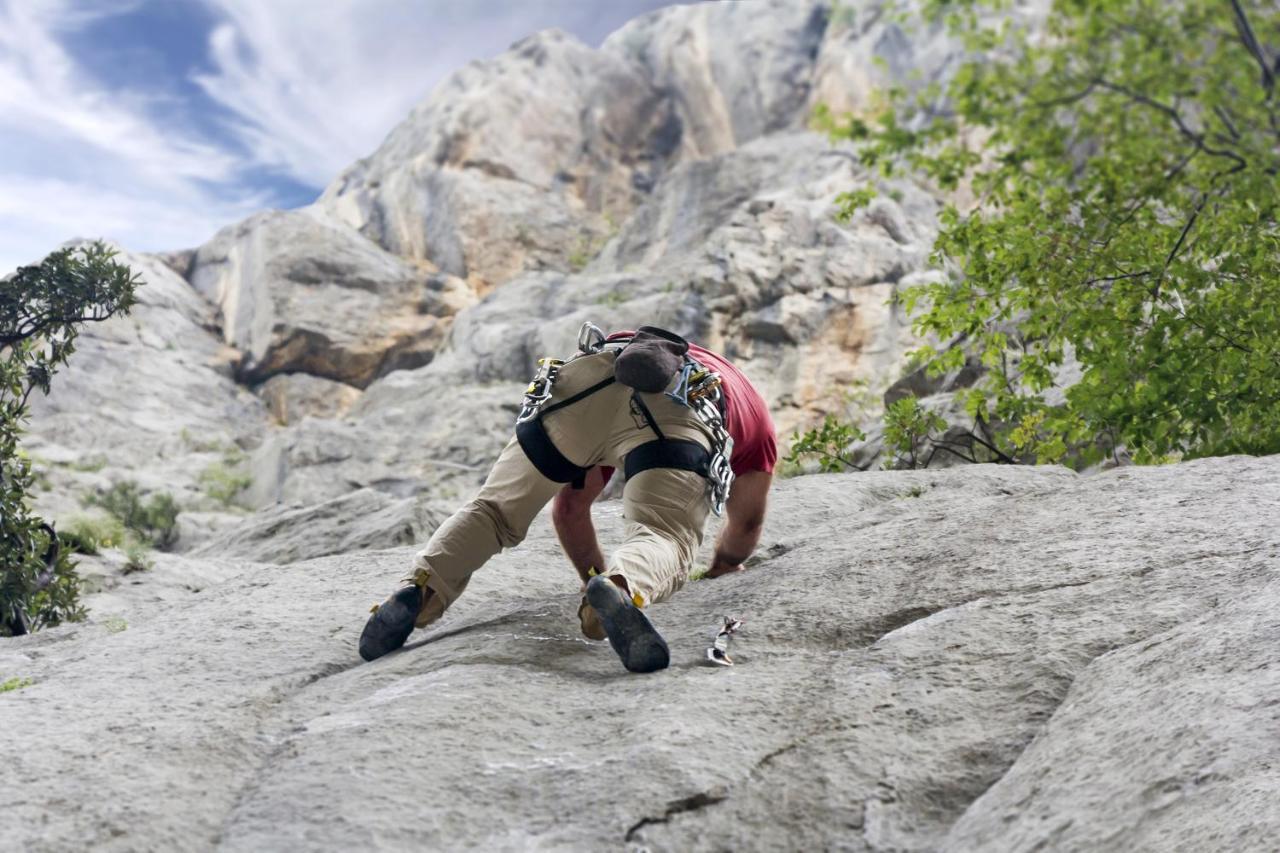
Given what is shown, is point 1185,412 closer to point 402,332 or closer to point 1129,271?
point 1129,271

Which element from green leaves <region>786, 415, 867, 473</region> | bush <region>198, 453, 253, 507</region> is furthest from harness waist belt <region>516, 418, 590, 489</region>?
bush <region>198, 453, 253, 507</region>

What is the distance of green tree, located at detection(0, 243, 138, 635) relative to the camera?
9398 millimetres

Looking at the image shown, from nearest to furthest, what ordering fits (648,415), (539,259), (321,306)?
1. (648,415)
2. (321,306)
3. (539,259)

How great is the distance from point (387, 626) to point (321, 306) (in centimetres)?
4064

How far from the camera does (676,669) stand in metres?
4.41

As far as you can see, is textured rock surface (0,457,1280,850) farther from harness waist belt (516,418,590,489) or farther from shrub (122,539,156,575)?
shrub (122,539,156,575)

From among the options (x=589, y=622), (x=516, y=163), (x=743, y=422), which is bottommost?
(x=589, y=622)

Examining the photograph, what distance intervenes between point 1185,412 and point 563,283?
31.0 m

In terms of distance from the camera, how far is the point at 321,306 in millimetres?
43594

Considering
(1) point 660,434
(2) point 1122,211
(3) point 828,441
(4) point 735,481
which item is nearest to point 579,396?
(1) point 660,434

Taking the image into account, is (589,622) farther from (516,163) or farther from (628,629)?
(516,163)

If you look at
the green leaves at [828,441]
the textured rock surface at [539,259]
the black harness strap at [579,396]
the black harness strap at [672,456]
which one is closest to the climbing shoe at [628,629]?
the black harness strap at [672,456]

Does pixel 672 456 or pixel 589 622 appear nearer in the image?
pixel 589 622

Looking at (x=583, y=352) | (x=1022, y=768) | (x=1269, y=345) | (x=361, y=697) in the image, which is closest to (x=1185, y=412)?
(x=1269, y=345)
